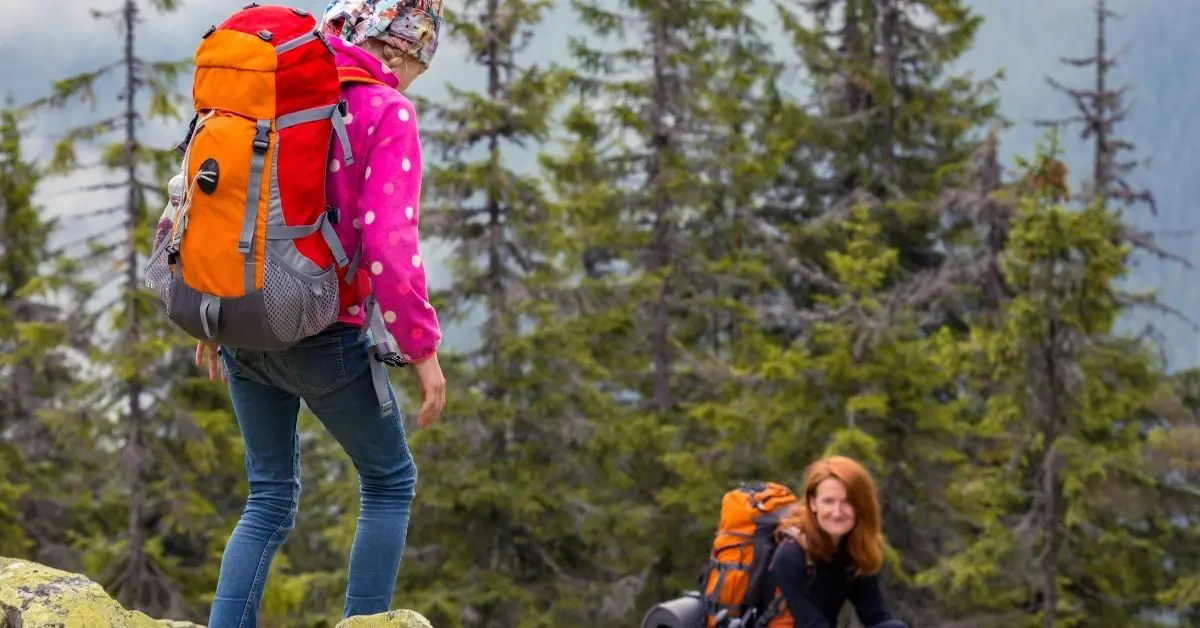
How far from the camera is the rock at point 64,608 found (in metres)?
3.45

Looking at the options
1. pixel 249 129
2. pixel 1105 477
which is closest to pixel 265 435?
pixel 249 129

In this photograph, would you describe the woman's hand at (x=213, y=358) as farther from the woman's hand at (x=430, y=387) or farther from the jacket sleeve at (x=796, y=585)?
the jacket sleeve at (x=796, y=585)

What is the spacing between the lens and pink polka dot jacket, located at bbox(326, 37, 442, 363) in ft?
10.7

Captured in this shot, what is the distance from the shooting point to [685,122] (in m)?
24.2

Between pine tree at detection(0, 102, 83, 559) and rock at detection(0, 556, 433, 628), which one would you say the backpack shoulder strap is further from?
pine tree at detection(0, 102, 83, 559)

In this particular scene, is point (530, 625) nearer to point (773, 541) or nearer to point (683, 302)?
point (683, 302)

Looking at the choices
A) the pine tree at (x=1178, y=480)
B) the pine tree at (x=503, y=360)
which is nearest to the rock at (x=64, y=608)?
the pine tree at (x=503, y=360)

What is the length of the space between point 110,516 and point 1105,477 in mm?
17942

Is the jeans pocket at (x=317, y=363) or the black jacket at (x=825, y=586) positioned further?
the black jacket at (x=825, y=586)

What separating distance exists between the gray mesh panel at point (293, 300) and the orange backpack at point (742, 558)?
2762 millimetres

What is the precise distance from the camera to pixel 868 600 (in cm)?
530

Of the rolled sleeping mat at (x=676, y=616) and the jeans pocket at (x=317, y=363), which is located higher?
the jeans pocket at (x=317, y=363)

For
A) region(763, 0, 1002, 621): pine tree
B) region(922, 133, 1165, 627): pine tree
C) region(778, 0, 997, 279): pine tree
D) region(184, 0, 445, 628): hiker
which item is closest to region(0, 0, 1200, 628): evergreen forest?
region(922, 133, 1165, 627): pine tree

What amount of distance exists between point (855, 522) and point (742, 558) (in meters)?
0.58
